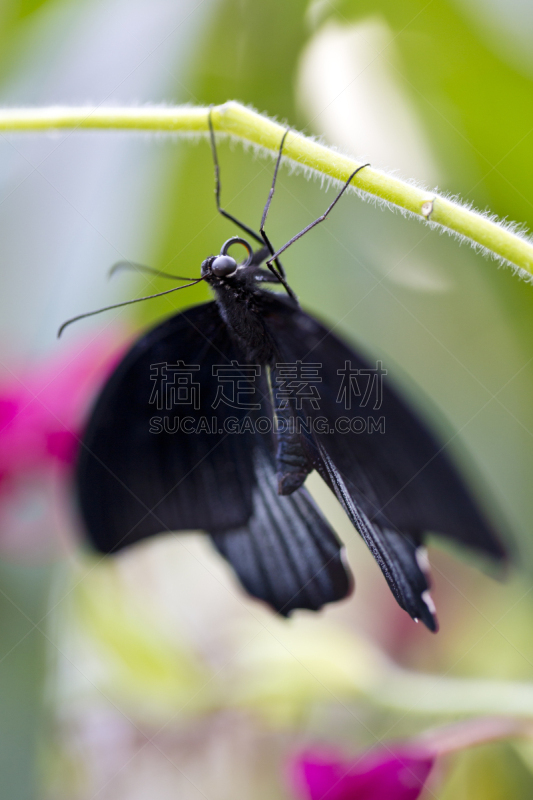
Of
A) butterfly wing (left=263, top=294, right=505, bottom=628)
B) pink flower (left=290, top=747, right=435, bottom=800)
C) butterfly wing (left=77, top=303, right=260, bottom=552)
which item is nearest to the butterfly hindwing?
butterfly wing (left=263, top=294, right=505, bottom=628)

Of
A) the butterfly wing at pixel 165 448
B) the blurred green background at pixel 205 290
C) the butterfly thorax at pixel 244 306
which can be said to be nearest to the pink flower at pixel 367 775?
the blurred green background at pixel 205 290

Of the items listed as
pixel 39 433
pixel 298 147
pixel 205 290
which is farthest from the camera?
pixel 205 290

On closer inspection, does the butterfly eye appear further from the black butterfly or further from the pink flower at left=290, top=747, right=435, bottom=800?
the pink flower at left=290, top=747, right=435, bottom=800

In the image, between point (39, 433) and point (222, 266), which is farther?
point (39, 433)

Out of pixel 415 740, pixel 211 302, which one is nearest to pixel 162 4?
pixel 211 302

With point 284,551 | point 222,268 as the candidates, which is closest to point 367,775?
point 284,551

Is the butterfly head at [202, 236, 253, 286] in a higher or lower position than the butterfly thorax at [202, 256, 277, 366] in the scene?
higher

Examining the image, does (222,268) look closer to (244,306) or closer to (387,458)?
(244,306)
